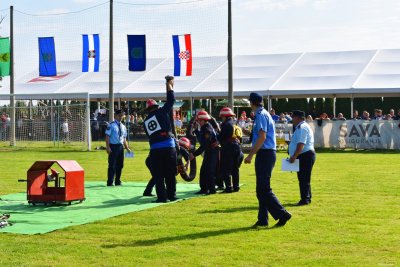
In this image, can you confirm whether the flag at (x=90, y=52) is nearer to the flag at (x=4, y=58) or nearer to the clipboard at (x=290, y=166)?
the flag at (x=4, y=58)

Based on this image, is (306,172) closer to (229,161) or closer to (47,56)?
(229,161)

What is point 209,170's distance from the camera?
15.3m

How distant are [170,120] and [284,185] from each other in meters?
4.35

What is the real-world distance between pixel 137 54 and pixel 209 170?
19905 mm

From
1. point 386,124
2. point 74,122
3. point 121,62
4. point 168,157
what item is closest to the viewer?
point 168,157

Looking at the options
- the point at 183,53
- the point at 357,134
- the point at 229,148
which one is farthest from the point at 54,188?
the point at 183,53

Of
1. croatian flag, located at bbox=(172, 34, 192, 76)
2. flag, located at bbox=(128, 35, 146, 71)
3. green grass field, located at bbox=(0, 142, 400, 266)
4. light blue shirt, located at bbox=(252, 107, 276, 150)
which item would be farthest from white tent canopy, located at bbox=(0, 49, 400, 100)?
light blue shirt, located at bbox=(252, 107, 276, 150)

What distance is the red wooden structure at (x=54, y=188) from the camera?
13.4 m

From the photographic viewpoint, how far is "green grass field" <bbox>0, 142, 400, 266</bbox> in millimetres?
8375

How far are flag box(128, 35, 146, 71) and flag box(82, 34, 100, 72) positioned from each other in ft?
7.57

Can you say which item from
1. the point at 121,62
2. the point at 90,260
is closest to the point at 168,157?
the point at 90,260

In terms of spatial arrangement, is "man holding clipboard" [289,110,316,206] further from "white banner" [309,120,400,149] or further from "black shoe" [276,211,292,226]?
"white banner" [309,120,400,149]

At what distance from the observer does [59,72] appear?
5044 centimetres

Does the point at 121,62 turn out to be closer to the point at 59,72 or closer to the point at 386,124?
the point at 59,72
